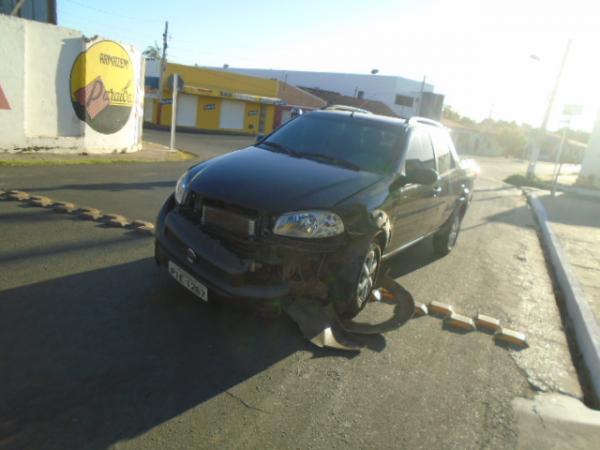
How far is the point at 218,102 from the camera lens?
3841 cm

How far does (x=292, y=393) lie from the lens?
3.13m

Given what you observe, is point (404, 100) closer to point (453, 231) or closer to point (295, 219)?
point (453, 231)

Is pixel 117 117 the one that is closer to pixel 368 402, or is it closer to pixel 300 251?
pixel 300 251

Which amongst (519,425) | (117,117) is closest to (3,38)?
(117,117)

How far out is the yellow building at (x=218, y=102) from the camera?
3628 cm

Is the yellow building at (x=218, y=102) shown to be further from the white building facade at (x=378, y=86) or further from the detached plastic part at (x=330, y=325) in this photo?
the detached plastic part at (x=330, y=325)

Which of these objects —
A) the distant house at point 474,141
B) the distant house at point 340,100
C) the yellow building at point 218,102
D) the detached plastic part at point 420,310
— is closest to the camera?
the detached plastic part at point 420,310

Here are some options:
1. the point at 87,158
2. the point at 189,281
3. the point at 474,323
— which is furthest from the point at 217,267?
the point at 87,158

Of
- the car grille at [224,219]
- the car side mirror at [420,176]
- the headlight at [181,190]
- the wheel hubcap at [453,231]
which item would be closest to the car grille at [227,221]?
the car grille at [224,219]

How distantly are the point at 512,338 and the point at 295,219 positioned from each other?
2.42m

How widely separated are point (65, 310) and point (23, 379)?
37.9 inches

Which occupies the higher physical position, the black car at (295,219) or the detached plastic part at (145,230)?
the black car at (295,219)

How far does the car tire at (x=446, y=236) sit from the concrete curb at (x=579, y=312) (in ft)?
5.19

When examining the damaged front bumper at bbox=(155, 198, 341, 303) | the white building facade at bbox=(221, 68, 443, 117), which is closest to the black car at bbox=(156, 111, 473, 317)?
the damaged front bumper at bbox=(155, 198, 341, 303)
